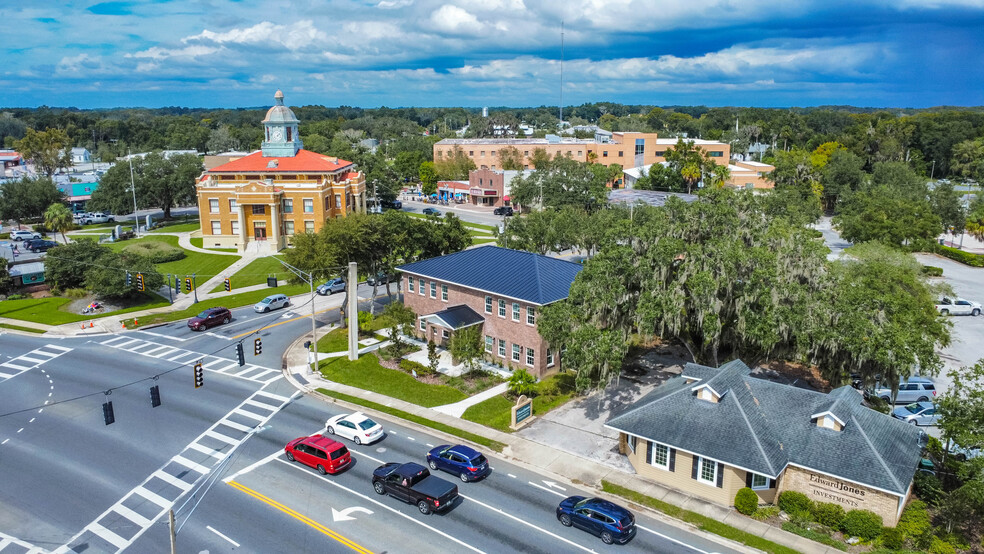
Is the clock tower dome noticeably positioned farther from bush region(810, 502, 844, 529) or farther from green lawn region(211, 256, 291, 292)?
bush region(810, 502, 844, 529)

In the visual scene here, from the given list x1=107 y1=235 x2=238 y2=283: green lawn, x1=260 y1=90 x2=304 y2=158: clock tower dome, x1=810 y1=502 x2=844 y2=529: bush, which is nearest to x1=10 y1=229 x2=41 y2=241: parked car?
x1=107 y1=235 x2=238 y2=283: green lawn

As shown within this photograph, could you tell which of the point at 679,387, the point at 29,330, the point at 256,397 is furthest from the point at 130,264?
the point at 679,387

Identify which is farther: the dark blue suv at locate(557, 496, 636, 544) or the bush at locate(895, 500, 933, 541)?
the bush at locate(895, 500, 933, 541)

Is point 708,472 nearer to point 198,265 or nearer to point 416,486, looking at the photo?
point 416,486

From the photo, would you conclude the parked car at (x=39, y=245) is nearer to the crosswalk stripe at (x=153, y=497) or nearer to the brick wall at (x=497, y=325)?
the brick wall at (x=497, y=325)

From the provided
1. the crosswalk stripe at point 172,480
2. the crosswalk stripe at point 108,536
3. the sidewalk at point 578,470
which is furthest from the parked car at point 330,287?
the crosswalk stripe at point 108,536

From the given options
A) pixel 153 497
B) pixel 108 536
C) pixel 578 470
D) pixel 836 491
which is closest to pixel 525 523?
pixel 578 470
